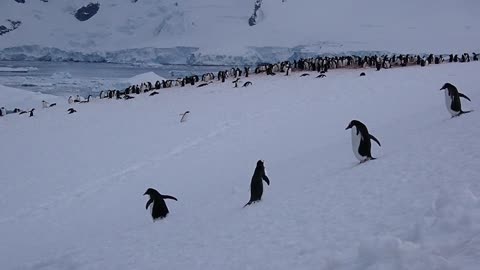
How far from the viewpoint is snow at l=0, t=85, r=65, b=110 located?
2845cm

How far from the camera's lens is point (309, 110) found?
601 inches

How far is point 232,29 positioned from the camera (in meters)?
74.5

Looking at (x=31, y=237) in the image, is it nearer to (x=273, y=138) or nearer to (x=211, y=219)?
(x=211, y=219)

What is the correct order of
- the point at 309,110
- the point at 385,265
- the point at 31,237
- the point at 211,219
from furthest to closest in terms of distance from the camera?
the point at 309,110 < the point at 31,237 < the point at 211,219 < the point at 385,265

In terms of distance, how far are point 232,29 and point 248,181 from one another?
6791 cm

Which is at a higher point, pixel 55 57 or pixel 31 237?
pixel 55 57

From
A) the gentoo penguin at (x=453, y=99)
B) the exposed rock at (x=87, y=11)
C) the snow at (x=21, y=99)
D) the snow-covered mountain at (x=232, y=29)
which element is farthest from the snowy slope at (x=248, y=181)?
the exposed rock at (x=87, y=11)

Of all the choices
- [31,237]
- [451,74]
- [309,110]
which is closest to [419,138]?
[31,237]

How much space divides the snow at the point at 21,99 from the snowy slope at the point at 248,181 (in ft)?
30.0

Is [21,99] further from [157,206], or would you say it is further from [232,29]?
[232,29]

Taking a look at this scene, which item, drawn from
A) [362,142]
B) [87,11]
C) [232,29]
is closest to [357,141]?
[362,142]

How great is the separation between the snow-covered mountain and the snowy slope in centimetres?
3755

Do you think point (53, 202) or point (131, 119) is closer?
point (53, 202)

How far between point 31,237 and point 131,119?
9682mm
